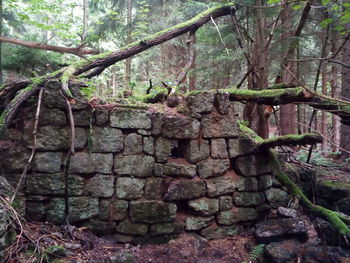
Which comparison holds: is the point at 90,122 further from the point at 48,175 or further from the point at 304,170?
the point at 304,170

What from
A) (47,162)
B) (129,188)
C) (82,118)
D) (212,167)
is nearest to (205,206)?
(212,167)

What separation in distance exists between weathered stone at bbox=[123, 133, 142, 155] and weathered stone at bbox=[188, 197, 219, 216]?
1149 mm

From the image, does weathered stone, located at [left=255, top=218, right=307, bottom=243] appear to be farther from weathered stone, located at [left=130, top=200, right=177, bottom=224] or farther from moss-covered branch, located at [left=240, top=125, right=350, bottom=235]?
weathered stone, located at [left=130, top=200, right=177, bottom=224]

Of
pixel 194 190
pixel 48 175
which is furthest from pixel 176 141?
pixel 48 175

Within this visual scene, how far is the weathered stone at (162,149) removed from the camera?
4027mm

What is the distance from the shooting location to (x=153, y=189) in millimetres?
3934

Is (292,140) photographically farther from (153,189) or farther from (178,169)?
(153,189)

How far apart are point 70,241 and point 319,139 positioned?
11.8 feet

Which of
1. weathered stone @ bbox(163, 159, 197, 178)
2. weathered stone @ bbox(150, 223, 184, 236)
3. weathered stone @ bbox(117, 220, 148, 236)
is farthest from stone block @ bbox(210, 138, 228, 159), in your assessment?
weathered stone @ bbox(117, 220, 148, 236)

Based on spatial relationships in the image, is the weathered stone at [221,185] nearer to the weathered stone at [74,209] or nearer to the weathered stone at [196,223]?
the weathered stone at [196,223]

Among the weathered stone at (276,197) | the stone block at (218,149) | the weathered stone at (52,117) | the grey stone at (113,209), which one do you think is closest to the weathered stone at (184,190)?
the stone block at (218,149)

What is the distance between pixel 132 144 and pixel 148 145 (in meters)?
0.24

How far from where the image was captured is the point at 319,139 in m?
3.83

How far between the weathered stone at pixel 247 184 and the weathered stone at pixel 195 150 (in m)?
0.76
